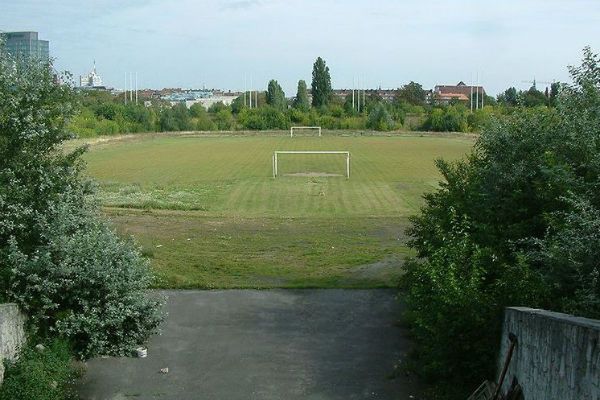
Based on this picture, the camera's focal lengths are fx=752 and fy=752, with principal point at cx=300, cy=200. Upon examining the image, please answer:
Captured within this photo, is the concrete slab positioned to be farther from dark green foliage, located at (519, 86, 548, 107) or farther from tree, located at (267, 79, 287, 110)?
tree, located at (267, 79, 287, 110)

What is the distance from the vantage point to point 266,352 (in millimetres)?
15102

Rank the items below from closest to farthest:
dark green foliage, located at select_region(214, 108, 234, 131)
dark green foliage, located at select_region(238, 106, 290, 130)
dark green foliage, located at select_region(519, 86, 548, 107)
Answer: dark green foliage, located at select_region(519, 86, 548, 107) < dark green foliage, located at select_region(238, 106, 290, 130) < dark green foliage, located at select_region(214, 108, 234, 131)

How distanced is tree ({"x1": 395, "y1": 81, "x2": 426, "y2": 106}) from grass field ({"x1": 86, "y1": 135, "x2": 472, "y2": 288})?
9759 centimetres

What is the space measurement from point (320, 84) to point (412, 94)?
26.3 meters

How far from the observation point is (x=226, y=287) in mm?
19688

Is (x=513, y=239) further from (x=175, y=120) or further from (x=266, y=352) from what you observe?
(x=175, y=120)

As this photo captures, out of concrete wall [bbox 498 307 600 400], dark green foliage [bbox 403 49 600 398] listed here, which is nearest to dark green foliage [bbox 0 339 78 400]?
dark green foliage [bbox 403 49 600 398]

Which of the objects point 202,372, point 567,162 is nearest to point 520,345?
point 567,162

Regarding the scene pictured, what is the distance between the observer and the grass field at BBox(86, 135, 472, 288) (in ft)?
74.6

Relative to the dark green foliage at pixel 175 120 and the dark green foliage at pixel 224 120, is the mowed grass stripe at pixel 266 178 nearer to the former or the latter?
the dark green foliage at pixel 175 120

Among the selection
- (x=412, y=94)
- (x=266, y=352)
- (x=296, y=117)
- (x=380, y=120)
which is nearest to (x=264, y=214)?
(x=266, y=352)

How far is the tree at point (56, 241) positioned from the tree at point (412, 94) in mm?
155205

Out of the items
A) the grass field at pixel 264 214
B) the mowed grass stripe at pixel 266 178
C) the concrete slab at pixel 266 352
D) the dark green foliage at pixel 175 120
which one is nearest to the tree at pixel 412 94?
the dark green foliage at pixel 175 120

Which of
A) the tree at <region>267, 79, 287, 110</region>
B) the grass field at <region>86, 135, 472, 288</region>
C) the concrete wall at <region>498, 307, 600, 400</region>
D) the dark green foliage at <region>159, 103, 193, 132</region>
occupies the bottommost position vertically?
the grass field at <region>86, 135, 472, 288</region>
